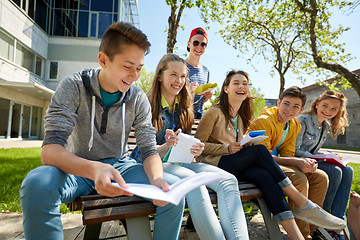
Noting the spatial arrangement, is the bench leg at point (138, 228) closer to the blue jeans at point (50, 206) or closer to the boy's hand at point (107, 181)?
the blue jeans at point (50, 206)

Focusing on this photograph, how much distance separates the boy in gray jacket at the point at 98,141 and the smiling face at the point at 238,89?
1.16m

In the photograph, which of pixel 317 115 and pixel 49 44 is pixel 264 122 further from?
pixel 49 44

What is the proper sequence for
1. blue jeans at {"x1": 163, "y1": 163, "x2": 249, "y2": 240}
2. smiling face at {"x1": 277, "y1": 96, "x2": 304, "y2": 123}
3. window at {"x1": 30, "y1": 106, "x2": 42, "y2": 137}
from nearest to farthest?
blue jeans at {"x1": 163, "y1": 163, "x2": 249, "y2": 240}, smiling face at {"x1": 277, "y1": 96, "x2": 304, "y2": 123}, window at {"x1": 30, "y1": 106, "x2": 42, "y2": 137}

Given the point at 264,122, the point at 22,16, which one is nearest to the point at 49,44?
the point at 22,16

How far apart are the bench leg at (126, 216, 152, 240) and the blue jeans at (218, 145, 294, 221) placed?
108 cm

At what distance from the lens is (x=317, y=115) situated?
336cm

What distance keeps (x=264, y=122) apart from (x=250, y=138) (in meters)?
0.75

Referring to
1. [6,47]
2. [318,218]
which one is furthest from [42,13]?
[318,218]

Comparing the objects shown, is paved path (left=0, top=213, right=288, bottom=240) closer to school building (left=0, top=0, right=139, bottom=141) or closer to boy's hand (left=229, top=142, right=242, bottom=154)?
boy's hand (left=229, top=142, right=242, bottom=154)

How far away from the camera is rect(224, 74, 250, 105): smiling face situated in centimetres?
285

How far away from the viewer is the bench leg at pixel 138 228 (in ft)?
4.99

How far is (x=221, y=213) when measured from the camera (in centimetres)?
183

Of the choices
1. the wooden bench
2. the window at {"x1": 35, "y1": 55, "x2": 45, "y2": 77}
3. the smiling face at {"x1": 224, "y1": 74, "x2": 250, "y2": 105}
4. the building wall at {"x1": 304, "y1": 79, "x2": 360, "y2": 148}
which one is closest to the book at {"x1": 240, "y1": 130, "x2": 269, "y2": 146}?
the smiling face at {"x1": 224, "y1": 74, "x2": 250, "y2": 105}

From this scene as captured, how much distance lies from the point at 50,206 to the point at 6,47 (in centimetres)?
1707
